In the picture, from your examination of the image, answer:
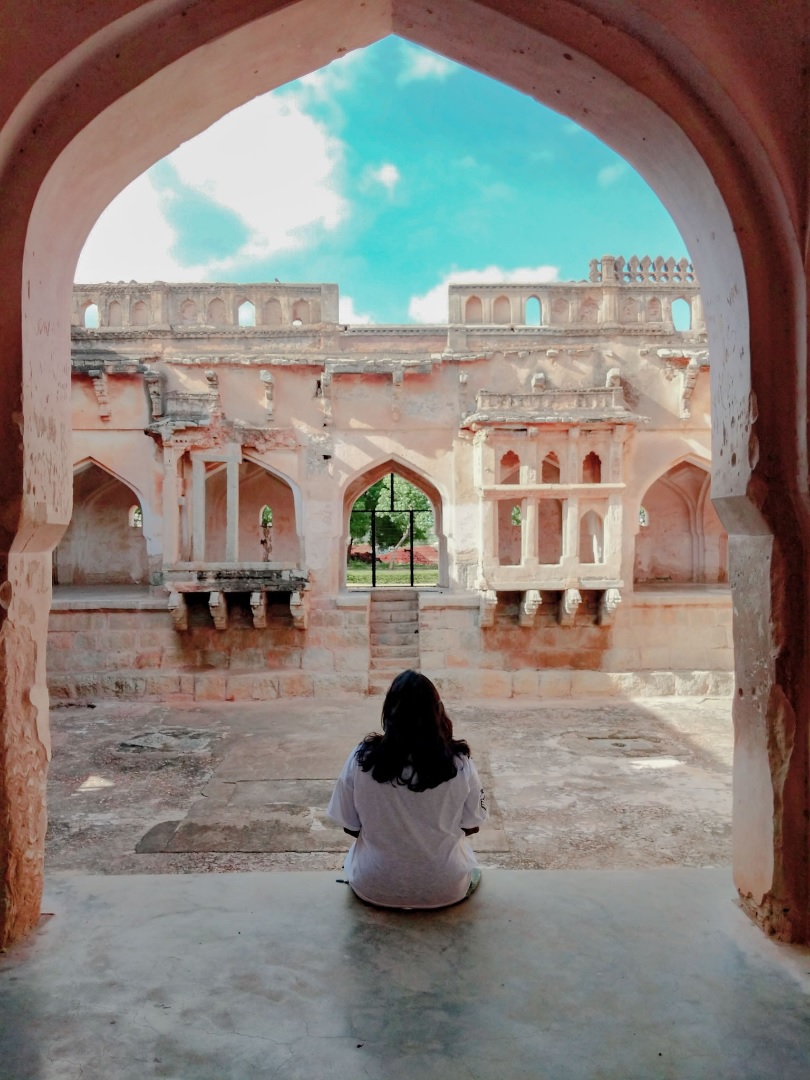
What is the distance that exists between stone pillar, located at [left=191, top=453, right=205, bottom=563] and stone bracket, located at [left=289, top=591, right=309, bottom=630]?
1.34 metres

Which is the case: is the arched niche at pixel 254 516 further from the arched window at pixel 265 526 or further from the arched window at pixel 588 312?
the arched window at pixel 588 312

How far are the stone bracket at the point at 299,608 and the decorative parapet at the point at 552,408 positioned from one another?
328cm

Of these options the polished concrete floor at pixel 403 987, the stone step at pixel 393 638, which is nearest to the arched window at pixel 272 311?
the stone step at pixel 393 638

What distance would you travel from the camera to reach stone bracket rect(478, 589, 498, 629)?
950 cm

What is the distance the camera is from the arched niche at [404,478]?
10.6 meters

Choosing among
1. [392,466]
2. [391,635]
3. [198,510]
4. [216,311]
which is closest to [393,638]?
[391,635]

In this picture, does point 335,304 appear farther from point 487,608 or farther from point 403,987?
point 403,987

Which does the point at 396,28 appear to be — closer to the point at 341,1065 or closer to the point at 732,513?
the point at 732,513

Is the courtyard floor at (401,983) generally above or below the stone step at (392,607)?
below

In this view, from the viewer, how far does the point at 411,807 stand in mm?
2215

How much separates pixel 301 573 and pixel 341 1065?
26.8ft

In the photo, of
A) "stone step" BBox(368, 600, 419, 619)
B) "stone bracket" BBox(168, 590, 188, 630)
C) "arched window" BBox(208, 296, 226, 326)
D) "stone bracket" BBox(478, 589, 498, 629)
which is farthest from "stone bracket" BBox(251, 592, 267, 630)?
"arched window" BBox(208, 296, 226, 326)

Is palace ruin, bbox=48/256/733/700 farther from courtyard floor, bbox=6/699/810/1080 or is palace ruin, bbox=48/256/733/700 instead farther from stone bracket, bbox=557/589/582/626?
courtyard floor, bbox=6/699/810/1080

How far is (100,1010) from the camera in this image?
5.51 ft
